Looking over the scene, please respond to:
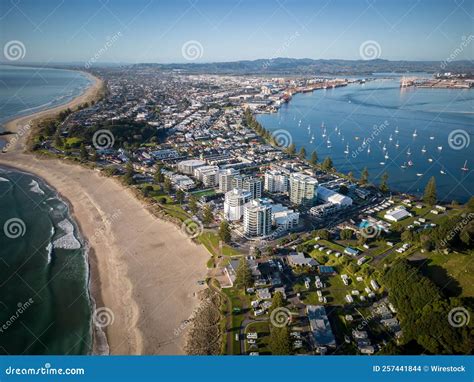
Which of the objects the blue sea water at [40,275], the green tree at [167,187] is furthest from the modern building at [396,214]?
the blue sea water at [40,275]

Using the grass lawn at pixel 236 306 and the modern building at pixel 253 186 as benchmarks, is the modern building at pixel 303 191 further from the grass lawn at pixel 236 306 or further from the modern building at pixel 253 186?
the grass lawn at pixel 236 306

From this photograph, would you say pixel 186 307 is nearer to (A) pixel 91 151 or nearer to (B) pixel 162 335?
(B) pixel 162 335

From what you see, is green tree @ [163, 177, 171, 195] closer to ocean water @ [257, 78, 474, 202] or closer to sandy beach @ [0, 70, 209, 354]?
sandy beach @ [0, 70, 209, 354]

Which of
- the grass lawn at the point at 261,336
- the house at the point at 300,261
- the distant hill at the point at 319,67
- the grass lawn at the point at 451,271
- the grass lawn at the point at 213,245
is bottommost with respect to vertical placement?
the grass lawn at the point at 213,245

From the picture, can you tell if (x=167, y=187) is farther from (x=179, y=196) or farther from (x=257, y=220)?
(x=257, y=220)

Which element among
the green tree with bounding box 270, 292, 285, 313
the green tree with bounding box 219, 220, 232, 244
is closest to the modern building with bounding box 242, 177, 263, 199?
the green tree with bounding box 219, 220, 232, 244

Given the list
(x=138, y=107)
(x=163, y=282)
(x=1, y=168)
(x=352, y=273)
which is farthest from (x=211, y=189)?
(x=138, y=107)
